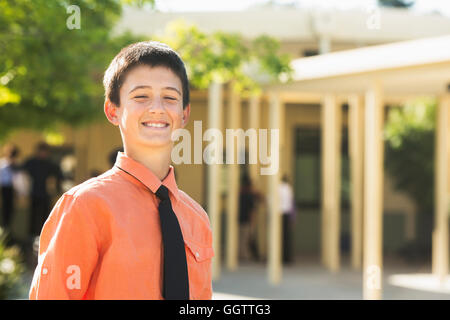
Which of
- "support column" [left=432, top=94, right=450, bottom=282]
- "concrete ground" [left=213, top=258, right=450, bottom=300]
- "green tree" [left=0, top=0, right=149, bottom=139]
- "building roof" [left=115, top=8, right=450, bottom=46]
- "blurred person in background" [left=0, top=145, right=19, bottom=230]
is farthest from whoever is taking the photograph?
"building roof" [left=115, top=8, right=450, bottom=46]

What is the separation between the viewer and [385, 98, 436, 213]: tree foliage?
49.0 feet

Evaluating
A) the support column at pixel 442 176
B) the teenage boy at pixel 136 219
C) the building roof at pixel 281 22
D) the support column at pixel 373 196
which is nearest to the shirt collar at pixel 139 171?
the teenage boy at pixel 136 219

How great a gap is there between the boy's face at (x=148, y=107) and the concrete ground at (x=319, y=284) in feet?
25.8

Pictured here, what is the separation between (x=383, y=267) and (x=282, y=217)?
2.18m

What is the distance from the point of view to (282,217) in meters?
14.0

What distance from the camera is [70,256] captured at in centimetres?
157

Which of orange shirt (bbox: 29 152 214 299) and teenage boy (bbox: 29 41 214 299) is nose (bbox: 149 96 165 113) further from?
orange shirt (bbox: 29 152 214 299)

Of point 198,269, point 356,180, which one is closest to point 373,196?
point 356,180

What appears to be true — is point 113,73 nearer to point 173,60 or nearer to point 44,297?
point 173,60

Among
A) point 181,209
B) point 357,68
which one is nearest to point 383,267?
point 357,68

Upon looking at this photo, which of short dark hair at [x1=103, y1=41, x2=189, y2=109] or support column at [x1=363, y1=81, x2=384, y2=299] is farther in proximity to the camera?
support column at [x1=363, y1=81, x2=384, y2=299]

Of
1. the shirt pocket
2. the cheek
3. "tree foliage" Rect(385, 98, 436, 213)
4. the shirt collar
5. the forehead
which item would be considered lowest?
the shirt pocket

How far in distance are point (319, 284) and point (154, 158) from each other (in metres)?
10.0

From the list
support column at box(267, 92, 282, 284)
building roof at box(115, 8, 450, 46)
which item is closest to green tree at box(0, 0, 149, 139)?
support column at box(267, 92, 282, 284)
